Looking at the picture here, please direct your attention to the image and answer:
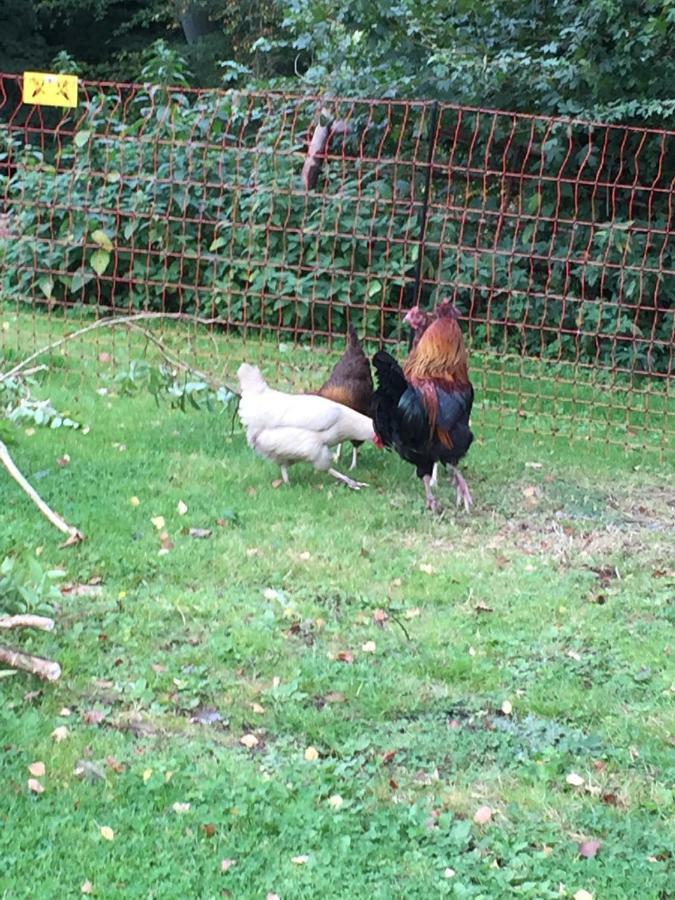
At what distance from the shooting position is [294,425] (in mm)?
5734

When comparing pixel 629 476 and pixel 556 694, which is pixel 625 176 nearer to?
pixel 629 476

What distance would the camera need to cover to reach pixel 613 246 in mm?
8812

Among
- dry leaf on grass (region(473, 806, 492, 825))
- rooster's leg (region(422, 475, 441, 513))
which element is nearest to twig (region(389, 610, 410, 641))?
dry leaf on grass (region(473, 806, 492, 825))

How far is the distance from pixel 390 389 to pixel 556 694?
2048 millimetres

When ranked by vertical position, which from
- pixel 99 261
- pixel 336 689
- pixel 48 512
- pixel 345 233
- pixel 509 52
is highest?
pixel 509 52

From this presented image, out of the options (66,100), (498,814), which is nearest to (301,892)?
(498,814)

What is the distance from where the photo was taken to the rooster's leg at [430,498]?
18.4ft

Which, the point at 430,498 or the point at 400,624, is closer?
the point at 400,624

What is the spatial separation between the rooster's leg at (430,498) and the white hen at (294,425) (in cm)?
39

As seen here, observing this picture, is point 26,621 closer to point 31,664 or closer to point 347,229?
point 31,664

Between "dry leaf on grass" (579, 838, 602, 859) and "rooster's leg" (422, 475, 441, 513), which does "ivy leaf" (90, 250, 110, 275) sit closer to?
"rooster's leg" (422, 475, 441, 513)

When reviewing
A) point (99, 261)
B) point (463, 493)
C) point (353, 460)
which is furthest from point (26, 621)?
point (99, 261)

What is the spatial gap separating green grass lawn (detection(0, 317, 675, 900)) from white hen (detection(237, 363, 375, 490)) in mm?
214

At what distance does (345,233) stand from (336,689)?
5.69 meters
